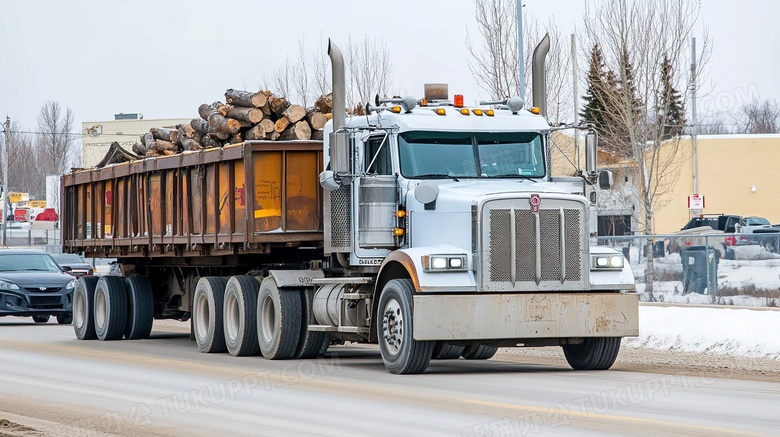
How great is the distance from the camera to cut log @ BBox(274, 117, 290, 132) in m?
17.5

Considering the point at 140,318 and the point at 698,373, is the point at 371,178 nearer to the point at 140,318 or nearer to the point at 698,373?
the point at 698,373

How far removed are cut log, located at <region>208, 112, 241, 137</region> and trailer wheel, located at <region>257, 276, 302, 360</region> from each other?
2458 mm

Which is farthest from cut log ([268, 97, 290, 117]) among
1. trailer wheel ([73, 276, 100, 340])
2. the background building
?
the background building

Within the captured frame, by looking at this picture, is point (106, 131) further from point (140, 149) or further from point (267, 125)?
point (267, 125)

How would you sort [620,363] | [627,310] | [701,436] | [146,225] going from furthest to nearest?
[146,225] → [620,363] → [627,310] → [701,436]

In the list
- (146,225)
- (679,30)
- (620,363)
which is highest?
(679,30)

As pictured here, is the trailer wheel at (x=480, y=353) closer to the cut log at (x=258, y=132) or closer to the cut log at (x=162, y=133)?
the cut log at (x=258, y=132)

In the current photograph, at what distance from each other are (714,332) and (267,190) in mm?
7363

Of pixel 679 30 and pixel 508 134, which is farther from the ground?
pixel 679 30

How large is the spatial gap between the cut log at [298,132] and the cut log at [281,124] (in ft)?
0.27

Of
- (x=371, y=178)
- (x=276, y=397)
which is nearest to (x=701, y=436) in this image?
(x=276, y=397)

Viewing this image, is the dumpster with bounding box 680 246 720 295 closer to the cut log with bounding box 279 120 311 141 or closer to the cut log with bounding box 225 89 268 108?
the cut log with bounding box 279 120 311 141

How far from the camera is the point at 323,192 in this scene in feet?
54.0

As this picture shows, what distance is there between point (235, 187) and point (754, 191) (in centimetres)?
4526
